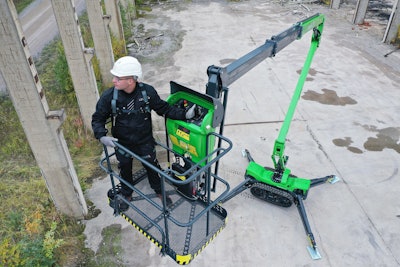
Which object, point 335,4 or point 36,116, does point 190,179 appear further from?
point 335,4

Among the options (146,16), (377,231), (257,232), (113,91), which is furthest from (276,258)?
(146,16)

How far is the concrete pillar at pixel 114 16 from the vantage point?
34.1 ft

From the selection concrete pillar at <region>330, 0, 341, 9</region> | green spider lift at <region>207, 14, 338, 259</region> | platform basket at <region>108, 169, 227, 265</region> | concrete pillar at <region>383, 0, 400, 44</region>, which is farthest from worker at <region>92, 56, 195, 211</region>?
concrete pillar at <region>330, 0, 341, 9</region>

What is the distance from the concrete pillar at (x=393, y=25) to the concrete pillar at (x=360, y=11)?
2249 millimetres

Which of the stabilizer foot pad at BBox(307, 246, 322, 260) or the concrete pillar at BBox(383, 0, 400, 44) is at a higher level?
the concrete pillar at BBox(383, 0, 400, 44)

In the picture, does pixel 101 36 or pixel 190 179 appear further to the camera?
pixel 101 36

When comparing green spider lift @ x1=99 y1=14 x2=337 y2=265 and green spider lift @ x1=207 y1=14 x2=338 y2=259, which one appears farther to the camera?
green spider lift @ x1=207 y1=14 x2=338 y2=259

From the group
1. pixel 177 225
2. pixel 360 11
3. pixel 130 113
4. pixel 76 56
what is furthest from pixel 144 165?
pixel 360 11

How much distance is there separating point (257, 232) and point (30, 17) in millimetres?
16056

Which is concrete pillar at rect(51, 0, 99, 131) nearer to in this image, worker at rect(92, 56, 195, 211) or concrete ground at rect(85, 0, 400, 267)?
concrete ground at rect(85, 0, 400, 267)

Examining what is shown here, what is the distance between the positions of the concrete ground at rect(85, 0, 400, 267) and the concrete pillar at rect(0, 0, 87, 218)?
710 mm

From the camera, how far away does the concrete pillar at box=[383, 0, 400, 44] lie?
11.4 metres

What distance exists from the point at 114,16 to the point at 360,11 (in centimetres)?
1052

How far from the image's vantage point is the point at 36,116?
3.97m
